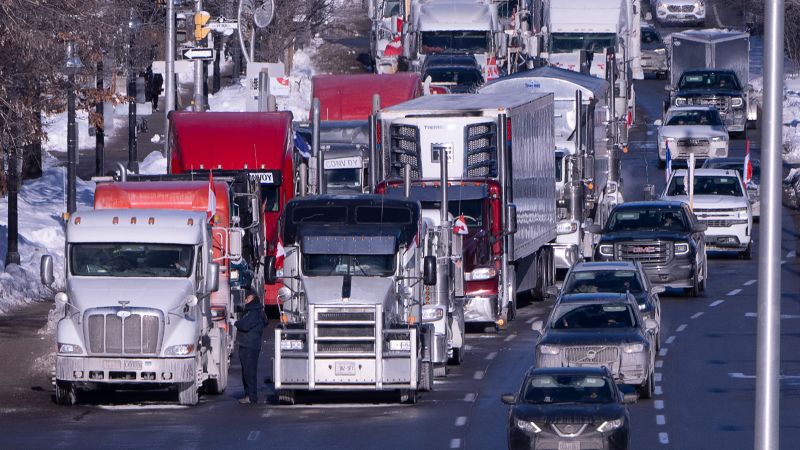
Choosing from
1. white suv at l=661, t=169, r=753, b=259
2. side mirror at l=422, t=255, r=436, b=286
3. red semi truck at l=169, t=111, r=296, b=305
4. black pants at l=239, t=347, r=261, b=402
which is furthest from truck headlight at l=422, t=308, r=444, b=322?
white suv at l=661, t=169, r=753, b=259

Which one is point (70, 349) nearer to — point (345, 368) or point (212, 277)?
point (212, 277)

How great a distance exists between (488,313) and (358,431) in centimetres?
962

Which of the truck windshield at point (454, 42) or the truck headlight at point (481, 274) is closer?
the truck headlight at point (481, 274)

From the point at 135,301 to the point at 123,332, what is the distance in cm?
44

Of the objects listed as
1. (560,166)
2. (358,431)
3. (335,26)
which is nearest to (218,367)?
(358,431)

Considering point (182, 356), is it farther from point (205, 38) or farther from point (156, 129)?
point (156, 129)

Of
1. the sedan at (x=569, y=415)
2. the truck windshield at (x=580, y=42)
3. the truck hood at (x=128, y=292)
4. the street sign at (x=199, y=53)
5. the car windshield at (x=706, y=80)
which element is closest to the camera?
the sedan at (x=569, y=415)

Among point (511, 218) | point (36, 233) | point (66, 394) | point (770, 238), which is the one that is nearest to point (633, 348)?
point (511, 218)

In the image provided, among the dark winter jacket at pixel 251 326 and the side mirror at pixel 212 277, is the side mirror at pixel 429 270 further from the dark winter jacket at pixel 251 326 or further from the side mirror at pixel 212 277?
the side mirror at pixel 212 277

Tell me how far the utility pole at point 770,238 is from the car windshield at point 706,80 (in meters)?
50.5

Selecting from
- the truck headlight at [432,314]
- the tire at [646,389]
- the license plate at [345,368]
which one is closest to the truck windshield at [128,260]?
the license plate at [345,368]

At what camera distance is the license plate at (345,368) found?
23812 millimetres

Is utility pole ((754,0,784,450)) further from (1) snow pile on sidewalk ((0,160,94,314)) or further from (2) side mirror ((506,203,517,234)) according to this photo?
(1) snow pile on sidewalk ((0,160,94,314))

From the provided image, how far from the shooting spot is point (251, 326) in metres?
24.5
